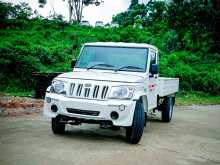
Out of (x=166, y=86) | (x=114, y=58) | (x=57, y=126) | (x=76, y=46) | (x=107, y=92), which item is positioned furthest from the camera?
(x=76, y=46)

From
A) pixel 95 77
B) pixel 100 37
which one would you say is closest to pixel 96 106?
pixel 95 77

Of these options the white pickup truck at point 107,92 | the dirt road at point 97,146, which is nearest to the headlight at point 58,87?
the white pickup truck at point 107,92

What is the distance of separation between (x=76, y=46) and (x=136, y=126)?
23.8 m

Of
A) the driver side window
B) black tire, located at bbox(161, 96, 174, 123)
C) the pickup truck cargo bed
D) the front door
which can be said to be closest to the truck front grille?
the front door

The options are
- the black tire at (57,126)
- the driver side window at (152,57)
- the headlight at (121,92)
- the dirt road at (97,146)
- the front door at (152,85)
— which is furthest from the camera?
the driver side window at (152,57)

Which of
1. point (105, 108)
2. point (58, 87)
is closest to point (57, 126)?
point (58, 87)

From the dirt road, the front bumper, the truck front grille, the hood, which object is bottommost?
the dirt road

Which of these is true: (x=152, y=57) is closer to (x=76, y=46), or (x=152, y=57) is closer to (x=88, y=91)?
(x=88, y=91)

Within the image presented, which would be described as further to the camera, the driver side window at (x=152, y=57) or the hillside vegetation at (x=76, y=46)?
the hillside vegetation at (x=76, y=46)

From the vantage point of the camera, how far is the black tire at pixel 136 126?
803cm

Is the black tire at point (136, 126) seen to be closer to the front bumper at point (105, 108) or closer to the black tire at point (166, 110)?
the front bumper at point (105, 108)

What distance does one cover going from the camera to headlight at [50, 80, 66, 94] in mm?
8359

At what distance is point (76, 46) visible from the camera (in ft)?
103

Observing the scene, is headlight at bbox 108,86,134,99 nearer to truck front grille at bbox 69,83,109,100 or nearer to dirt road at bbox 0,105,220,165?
truck front grille at bbox 69,83,109,100
